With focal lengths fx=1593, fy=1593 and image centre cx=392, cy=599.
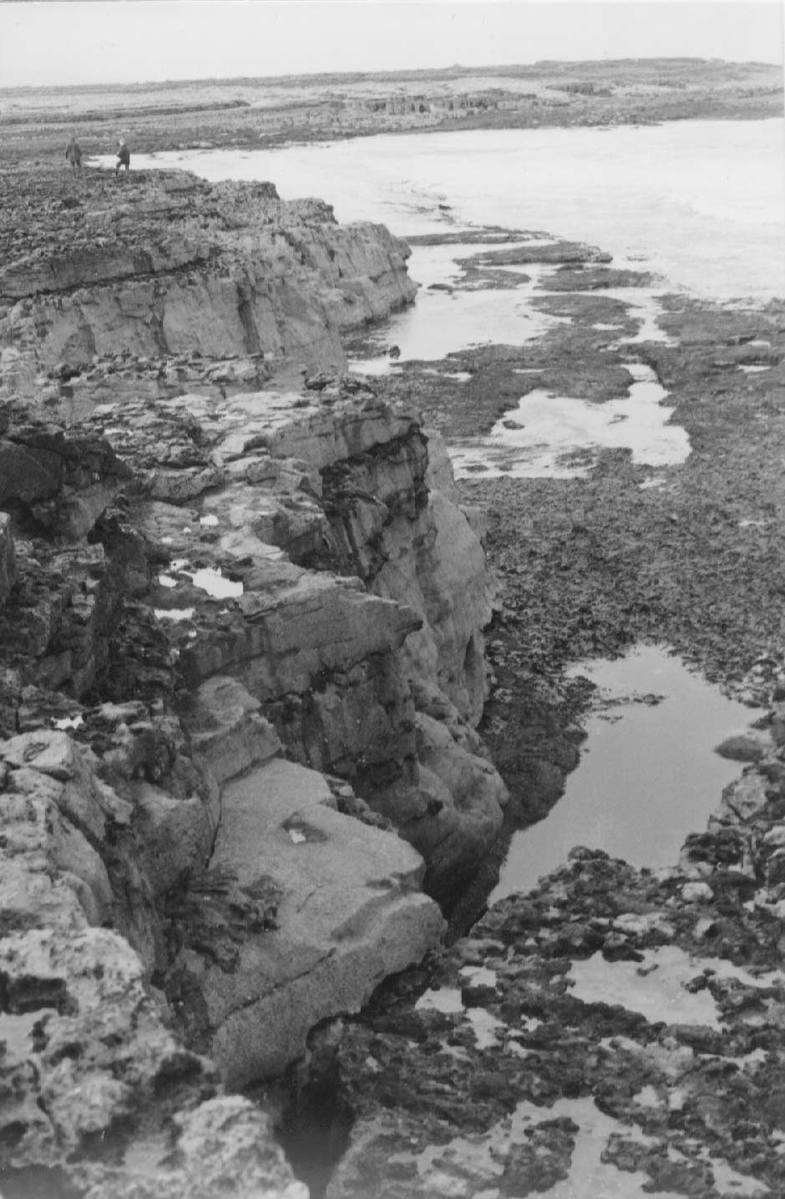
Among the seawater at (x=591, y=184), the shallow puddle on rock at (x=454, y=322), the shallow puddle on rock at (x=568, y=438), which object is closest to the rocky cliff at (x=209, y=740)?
the shallow puddle on rock at (x=568, y=438)

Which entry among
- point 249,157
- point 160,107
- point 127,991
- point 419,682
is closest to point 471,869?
point 419,682

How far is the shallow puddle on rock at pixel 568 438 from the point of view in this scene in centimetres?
4156

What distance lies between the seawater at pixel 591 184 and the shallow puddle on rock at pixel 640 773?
3586 centimetres

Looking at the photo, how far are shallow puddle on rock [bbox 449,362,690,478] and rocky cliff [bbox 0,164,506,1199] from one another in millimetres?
8158

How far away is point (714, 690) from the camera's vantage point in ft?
90.9

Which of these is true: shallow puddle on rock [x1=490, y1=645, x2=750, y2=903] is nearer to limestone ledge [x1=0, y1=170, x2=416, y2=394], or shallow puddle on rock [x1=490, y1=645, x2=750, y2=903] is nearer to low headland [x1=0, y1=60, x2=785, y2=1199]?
low headland [x1=0, y1=60, x2=785, y2=1199]

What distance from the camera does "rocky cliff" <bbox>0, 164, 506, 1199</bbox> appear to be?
1045 centimetres

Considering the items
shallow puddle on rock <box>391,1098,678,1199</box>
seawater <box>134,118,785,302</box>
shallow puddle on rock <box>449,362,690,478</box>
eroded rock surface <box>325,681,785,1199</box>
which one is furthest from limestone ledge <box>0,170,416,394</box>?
shallow puddle on rock <box>391,1098,678,1199</box>

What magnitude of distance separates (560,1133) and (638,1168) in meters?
0.84

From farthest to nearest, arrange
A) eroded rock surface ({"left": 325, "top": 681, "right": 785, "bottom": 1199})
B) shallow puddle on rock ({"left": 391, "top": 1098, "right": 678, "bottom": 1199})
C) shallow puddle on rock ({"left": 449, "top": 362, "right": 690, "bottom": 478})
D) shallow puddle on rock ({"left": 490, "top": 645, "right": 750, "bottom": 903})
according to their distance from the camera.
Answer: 1. shallow puddle on rock ({"left": 449, "top": 362, "right": 690, "bottom": 478})
2. shallow puddle on rock ({"left": 490, "top": 645, "right": 750, "bottom": 903})
3. eroded rock surface ({"left": 325, "top": 681, "right": 785, "bottom": 1199})
4. shallow puddle on rock ({"left": 391, "top": 1098, "right": 678, "bottom": 1199})

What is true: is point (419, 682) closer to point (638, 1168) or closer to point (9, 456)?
point (9, 456)

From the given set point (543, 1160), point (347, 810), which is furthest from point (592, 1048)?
point (347, 810)

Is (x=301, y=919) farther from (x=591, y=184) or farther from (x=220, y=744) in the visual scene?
(x=591, y=184)

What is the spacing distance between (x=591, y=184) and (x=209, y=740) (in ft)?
279
